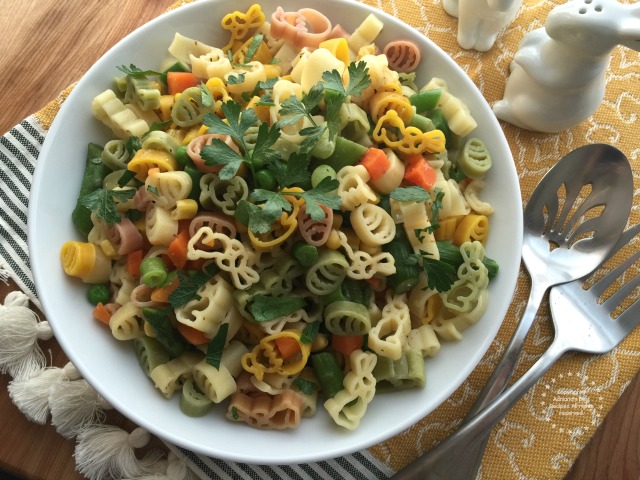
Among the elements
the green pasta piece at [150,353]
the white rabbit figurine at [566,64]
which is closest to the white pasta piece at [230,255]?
the green pasta piece at [150,353]

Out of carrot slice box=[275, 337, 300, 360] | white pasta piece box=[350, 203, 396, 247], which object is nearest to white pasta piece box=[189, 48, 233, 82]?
white pasta piece box=[350, 203, 396, 247]

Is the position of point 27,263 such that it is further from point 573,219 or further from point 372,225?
point 573,219

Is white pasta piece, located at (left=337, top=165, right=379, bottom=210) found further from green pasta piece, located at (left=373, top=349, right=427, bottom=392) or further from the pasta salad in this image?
green pasta piece, located at (left=373, top=349, right=427, bottom=392)

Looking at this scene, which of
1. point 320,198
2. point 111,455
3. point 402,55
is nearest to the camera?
point 320,198

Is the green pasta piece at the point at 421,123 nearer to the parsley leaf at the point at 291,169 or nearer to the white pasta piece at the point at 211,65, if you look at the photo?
the parsley leaf at the point at 291,169

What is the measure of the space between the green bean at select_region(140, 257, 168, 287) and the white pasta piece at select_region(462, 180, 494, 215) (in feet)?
3.05

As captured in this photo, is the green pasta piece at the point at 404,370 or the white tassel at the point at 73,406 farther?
the white tassel at the point at 73,406

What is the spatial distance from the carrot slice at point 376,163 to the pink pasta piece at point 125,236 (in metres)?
0.66

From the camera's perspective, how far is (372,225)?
1.62m

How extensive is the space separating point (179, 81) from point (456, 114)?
85 cm

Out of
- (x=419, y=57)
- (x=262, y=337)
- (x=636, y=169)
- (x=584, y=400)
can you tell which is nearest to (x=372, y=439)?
(x=262, y=337)

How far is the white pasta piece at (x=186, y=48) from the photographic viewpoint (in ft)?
6.18

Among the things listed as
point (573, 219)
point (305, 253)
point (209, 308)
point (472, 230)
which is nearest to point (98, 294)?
point (209, 308)

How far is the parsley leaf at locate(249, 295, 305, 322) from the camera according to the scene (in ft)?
5.09
